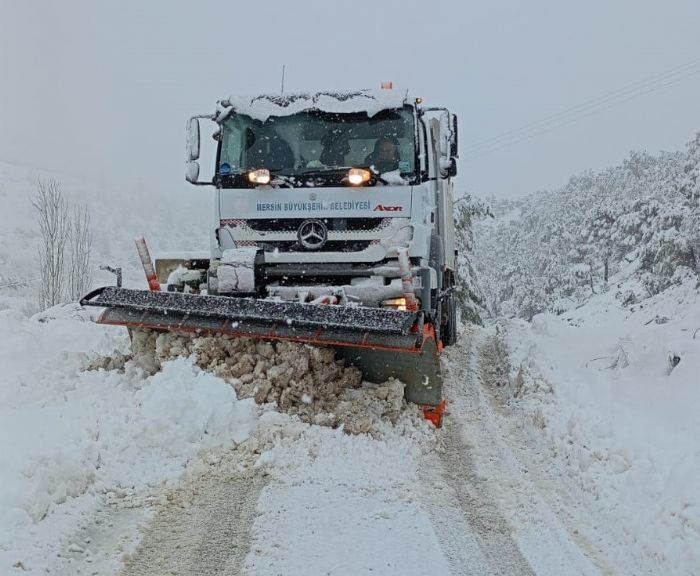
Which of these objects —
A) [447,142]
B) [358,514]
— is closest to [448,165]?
[447,142]

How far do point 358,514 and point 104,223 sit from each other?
62.5 meters

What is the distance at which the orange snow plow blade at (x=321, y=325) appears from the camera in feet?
15.8

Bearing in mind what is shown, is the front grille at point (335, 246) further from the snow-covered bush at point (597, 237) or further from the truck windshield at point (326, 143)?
the snow-covered bush at point (597, 237)

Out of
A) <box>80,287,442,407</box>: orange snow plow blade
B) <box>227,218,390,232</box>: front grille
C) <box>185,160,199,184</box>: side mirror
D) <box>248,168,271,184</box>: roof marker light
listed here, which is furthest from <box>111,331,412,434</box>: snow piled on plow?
<box>185,160,199,184</box>: side mirror

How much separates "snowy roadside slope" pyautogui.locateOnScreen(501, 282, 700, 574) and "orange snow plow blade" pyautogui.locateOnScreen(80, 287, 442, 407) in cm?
122

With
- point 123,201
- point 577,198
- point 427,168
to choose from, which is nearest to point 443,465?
Result: point 427,168

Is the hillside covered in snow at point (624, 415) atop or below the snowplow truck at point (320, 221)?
below

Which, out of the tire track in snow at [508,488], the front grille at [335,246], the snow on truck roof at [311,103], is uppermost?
the snow on truck roof at [311,103]

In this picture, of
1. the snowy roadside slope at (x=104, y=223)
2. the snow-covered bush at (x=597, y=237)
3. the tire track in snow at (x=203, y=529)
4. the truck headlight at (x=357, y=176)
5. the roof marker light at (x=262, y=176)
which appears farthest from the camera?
the snowy roadside slope at (x=104, y=223)

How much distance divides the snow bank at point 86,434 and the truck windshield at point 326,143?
8.35ft

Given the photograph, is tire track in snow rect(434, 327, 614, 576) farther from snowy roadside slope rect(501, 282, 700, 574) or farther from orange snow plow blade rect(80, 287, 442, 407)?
orange snow plow blade rect(80, 287, 442, 407)

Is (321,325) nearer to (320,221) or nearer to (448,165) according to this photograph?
(320,221)

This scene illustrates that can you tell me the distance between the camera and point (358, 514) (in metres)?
3.54

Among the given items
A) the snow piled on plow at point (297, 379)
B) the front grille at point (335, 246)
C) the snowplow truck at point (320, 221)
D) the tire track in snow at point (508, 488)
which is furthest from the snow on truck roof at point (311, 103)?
the tire track in snow at point (508, 488)
